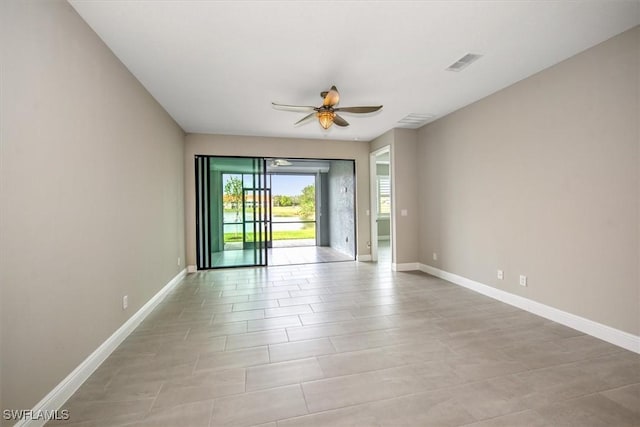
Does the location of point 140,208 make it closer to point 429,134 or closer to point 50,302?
point 50,302

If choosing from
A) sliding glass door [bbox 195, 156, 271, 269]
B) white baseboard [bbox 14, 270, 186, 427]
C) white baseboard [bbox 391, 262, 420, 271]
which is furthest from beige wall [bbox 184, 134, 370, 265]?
white baseboard [bbox 14, 270, 186, 427]

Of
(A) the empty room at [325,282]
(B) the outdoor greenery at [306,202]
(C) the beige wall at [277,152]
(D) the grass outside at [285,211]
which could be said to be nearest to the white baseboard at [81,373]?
(A) the empty room at [325,282]

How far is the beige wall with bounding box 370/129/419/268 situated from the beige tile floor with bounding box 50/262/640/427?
194 centimetres

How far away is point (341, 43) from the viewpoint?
8.58 ft

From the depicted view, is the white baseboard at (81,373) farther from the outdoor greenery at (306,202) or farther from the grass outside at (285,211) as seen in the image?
the outdoor greenery at (306,202)

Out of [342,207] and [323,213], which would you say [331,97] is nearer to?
[342,207]

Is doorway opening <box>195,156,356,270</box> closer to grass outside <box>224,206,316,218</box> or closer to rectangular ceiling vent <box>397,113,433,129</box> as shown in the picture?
rectangular ceiling vent <box>397,113,433,129</box>

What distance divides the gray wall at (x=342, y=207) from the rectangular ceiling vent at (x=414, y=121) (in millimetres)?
1820

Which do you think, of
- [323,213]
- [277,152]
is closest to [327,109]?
[277,152]

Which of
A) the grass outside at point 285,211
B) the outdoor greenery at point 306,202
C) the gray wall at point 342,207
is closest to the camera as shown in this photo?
the gray wall at point 342,207

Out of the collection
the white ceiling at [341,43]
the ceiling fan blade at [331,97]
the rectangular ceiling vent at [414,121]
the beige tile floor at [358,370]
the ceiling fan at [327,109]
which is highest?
the rectangular ceiling vent at [414,121]

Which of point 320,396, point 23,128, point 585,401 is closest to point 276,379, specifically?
point 320,396

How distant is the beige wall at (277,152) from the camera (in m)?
5.72

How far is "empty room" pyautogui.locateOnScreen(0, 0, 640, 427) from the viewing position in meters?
1.74
